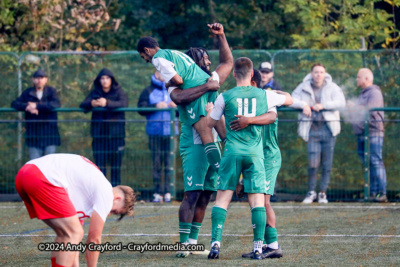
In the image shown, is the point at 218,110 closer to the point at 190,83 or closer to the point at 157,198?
the point at 190,83

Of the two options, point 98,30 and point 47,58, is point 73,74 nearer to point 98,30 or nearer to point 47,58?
point 47,58

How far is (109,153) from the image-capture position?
12703 millimetres

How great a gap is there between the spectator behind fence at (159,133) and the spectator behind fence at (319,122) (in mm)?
2169

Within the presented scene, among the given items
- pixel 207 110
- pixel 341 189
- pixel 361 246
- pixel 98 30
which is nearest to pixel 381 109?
pixel 341 189

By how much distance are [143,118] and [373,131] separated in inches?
164

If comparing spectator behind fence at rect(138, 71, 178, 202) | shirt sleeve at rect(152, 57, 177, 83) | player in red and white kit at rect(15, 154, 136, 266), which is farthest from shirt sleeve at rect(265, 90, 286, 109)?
spectator behind fence at rect(138, 71, 178, 202)

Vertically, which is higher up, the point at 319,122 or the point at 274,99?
the point at 274,99

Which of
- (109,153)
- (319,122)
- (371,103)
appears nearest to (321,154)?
(319,122)

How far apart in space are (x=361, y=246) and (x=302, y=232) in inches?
49.5

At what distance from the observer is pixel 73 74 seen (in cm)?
1420

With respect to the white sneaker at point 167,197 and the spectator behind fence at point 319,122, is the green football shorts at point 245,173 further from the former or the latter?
the white sneaker at point 167,197

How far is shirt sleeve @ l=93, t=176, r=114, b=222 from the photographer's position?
5348 millimetres

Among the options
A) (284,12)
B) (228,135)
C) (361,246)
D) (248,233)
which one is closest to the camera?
(228,135)

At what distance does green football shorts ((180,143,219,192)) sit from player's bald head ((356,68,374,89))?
19.1ft
